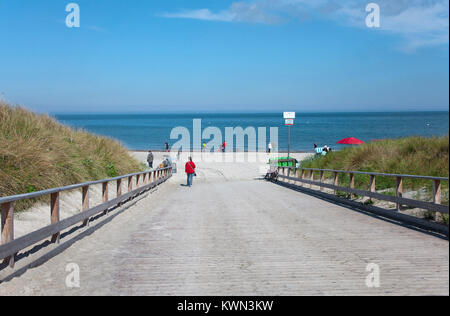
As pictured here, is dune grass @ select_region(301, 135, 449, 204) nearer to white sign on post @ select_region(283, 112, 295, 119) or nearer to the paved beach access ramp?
the paved beach access ramp

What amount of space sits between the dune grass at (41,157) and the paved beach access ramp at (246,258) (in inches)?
82.1

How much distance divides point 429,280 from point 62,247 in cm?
573

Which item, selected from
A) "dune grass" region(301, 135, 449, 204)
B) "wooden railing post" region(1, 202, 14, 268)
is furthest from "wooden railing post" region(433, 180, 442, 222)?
"wooden railing post" region(1, 202, 14, 268)

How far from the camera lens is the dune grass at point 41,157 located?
11477 millimetres

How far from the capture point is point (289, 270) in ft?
21.2

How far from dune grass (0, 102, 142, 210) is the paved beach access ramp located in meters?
2.09

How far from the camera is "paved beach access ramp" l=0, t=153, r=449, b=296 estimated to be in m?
5.65

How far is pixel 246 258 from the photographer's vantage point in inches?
285

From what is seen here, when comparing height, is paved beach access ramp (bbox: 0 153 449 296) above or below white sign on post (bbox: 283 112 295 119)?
below

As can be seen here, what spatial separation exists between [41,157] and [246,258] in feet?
25.0
